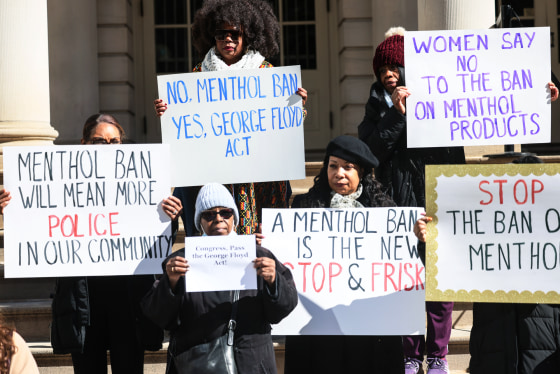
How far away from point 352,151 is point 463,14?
10.7 feet

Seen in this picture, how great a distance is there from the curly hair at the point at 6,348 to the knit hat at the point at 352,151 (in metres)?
1.94

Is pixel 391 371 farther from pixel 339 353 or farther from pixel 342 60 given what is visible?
pixel 342 60

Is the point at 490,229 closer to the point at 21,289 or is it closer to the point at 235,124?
the point at 235,124

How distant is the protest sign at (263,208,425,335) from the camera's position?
4.61 meters

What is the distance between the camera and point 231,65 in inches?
210

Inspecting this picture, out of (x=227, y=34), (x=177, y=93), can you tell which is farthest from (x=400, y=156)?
(x=177, y=93)

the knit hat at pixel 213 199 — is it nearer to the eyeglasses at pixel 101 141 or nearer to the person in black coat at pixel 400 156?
the eyeglasses at pixel 101 141

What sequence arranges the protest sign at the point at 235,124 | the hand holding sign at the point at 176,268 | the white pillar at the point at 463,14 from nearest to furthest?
the hand holding sign at the point at 176,268 < the protest sign at the point at 235,124 < the white pillar at the point at 463,14

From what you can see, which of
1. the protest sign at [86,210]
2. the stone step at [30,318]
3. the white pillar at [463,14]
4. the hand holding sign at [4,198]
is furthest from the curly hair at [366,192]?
the white pillar at [463,14]

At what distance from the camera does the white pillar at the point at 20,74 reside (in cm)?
753

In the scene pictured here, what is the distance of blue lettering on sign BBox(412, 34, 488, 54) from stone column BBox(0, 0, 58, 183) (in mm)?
3676

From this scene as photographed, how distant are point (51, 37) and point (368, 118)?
5185 millimetres

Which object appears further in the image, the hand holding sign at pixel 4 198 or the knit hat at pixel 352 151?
the hand holding sign at pixel 4 198

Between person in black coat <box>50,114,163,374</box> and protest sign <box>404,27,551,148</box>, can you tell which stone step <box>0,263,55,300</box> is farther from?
protest sign <box>404,27,551,148</box>
